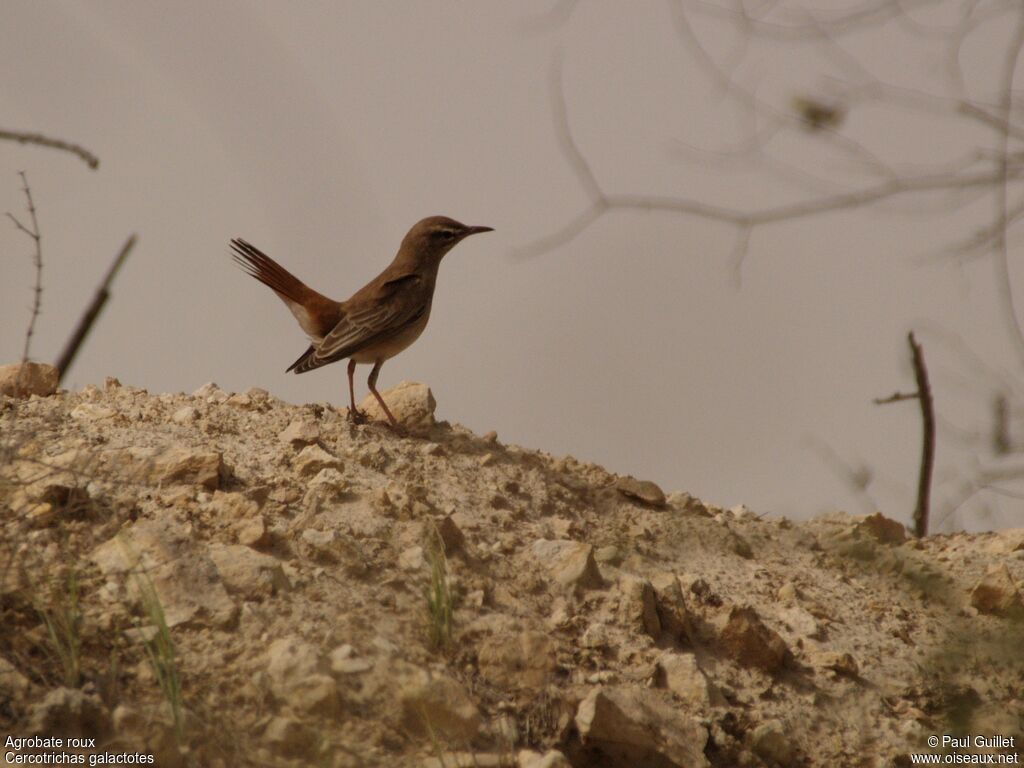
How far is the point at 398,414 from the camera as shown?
6477 mm

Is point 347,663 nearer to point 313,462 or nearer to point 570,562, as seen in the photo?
point 570,562

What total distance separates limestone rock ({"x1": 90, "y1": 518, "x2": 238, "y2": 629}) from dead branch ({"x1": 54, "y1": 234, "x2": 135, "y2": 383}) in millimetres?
1567

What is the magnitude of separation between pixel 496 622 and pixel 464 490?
1.21 metres

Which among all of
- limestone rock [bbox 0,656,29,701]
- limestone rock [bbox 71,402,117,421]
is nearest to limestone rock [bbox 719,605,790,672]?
limestone rock [bbox 0,656,29,701]

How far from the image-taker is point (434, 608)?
4211 mm

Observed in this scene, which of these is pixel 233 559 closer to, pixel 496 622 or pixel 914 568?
pixel 496 622

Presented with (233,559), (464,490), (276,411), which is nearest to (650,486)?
(464,490)

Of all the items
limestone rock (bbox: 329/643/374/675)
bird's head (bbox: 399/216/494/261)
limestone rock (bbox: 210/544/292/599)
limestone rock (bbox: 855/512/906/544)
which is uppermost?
bird's head (bbox: 399/216/494/261)

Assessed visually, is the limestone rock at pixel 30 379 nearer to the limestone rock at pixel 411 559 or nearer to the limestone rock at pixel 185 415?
the limestone rock at pixel 185 415

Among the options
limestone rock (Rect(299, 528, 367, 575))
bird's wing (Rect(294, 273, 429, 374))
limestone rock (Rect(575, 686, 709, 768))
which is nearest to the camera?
limestone rock (Rect(575, 686, 709, 768))

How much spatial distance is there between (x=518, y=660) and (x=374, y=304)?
3.78 m

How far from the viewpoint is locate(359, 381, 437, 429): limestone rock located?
640cm

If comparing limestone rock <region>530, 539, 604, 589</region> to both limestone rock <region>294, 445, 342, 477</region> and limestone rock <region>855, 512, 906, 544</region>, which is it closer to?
limestone rock <region>294, 445, 342, 477</region>

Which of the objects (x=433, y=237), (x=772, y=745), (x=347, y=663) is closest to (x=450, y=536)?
(x=347, y=663)
